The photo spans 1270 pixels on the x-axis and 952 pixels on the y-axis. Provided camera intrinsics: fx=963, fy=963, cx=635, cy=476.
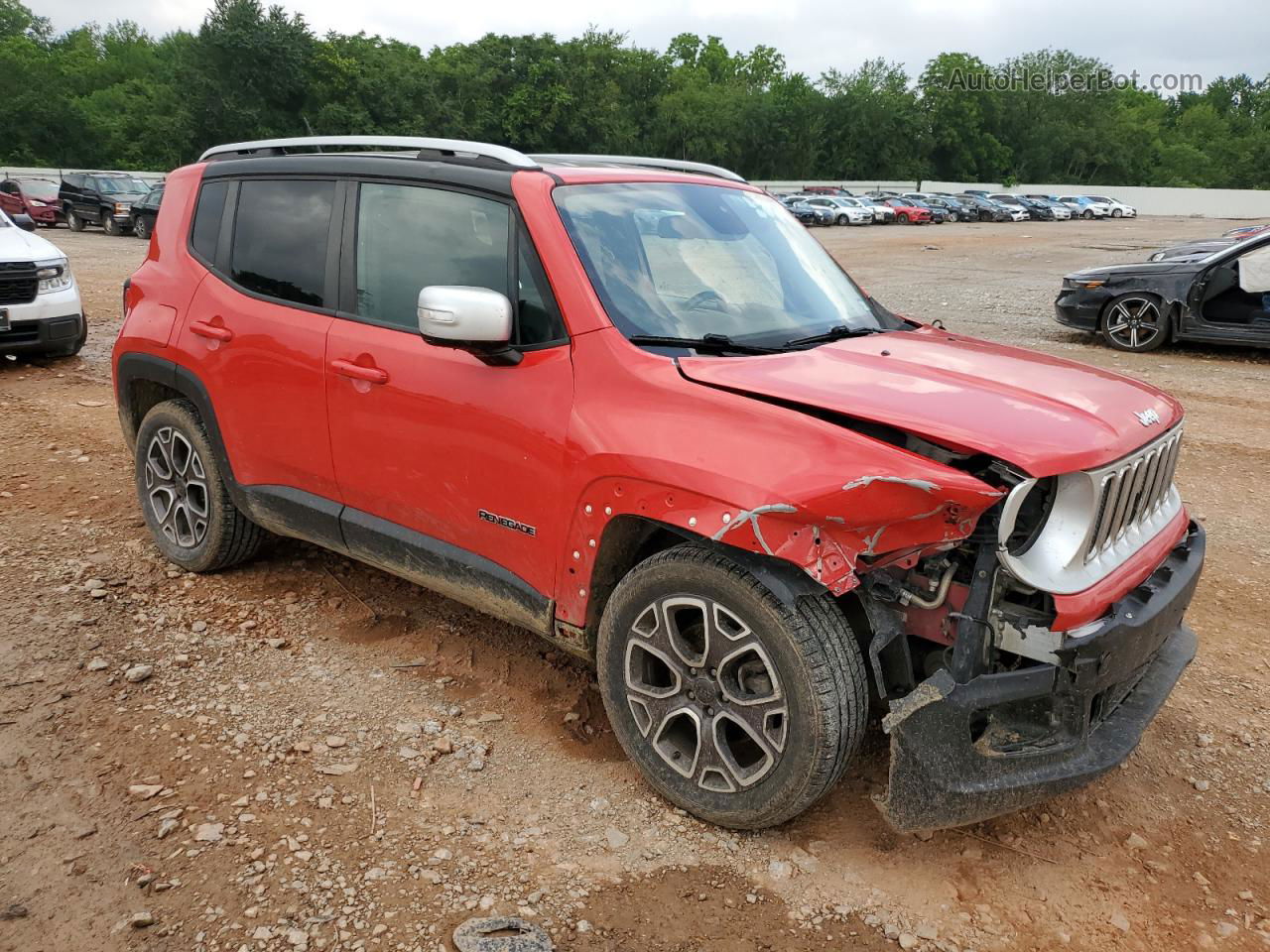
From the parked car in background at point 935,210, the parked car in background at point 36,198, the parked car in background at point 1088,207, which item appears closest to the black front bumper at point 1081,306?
the parked car in background at point 36,198

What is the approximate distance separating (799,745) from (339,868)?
1364 millimetres

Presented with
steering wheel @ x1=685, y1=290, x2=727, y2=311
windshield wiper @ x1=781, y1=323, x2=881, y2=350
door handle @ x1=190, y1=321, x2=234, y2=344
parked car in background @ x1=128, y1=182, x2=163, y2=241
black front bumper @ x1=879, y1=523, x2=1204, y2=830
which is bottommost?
black front bumper @ x1=879, y1=523, x2=1204, y2=830

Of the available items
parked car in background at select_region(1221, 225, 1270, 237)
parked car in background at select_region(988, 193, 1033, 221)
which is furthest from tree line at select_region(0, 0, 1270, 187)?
parked car in background at select_region(1221, 225, 1270, 237)

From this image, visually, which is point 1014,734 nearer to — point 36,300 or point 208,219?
point 208,219

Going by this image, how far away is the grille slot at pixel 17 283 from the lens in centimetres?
877

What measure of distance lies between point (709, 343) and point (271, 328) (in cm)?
192

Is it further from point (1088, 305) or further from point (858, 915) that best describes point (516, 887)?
point (1088, 305)

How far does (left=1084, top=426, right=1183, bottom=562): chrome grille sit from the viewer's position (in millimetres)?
2654

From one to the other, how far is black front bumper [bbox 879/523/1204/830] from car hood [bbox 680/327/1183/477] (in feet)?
1.67

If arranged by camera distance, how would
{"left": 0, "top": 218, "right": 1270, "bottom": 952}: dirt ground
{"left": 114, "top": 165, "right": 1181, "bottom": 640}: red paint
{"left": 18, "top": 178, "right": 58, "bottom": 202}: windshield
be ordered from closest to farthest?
1. {"left": 114, "top": 165, "right": 1181, "bottom": 640}: red paint
2. {"left": 0, "top": 218, "right": 1270, "bottom": 952}: dirt ground
3. {"left": 18, "top": 178, "right": 58, "bottom": 202}: windshield

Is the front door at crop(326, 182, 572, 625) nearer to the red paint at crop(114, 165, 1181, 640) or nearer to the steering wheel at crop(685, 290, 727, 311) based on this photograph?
the red paint at crop(114, 165, 1181, 640)

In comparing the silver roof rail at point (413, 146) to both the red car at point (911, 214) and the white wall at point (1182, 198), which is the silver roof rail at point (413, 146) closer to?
the red car at point (911, 214)

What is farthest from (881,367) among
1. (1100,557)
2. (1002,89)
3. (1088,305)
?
(1002,89)

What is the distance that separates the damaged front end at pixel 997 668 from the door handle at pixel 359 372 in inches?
74.4
